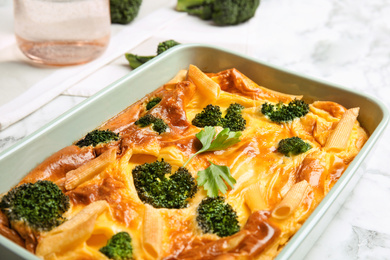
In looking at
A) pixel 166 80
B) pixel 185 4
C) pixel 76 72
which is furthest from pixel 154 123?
pixel 185 4

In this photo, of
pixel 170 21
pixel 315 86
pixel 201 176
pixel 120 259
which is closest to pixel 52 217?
pixel 120 259

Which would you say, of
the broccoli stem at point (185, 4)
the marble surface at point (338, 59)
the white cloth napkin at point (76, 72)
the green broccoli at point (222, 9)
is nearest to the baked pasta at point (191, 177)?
the marble surface at point (338, 59)

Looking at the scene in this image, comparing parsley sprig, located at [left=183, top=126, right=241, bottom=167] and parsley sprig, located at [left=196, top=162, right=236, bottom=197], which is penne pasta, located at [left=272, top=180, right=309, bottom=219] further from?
parsley sprig, located at [left=183, top=126, right=241, bottom=167]

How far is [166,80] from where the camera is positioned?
13.6 ft

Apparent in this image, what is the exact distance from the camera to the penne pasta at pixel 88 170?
3016 mm

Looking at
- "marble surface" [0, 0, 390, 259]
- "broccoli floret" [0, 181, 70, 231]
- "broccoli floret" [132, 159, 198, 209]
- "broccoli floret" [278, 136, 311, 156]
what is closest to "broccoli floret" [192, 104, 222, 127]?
"broccoli floret" [278, 136, 311, 156]

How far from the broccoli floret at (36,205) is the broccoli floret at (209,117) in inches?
42.2

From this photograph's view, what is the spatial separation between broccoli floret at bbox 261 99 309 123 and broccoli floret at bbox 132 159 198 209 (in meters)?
0.82

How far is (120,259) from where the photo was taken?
2.60 metres

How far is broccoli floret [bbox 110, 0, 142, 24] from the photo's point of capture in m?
5.29

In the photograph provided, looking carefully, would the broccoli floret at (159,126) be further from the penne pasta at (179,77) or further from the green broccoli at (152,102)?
the penne pasta at (179,77)

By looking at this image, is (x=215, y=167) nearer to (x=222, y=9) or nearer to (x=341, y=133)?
(x=341, y=133)

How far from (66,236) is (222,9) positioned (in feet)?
11.0

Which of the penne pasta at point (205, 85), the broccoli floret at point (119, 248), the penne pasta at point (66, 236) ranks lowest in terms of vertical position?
the broccoli floret at point (119, 248)
